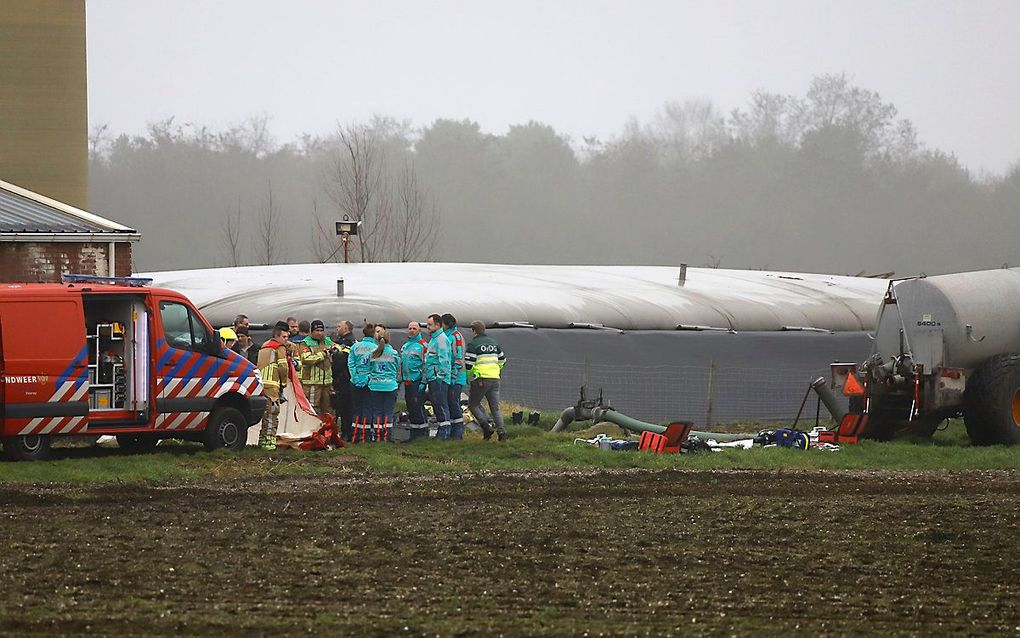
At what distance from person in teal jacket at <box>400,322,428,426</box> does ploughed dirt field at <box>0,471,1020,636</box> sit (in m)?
4.69

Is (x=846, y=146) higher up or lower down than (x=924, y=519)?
higher up

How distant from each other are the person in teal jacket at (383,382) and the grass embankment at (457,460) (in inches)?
23.4

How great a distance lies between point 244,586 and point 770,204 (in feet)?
235

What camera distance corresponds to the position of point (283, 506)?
45.1 ft

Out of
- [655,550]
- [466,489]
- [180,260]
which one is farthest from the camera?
[180,260]

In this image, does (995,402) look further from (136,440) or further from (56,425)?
(56,425)

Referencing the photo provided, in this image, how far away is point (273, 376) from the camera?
2006cm

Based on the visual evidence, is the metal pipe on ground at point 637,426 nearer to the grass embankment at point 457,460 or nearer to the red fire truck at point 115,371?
the grass embankment at point 457,460

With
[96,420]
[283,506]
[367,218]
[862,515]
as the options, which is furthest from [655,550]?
[367,218]

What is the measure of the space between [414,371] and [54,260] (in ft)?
31.0

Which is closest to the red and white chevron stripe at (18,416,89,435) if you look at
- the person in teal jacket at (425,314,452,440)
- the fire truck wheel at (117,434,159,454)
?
the fire truck wheel at (117,434,159,454)

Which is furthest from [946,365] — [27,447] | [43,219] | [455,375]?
[43,219]

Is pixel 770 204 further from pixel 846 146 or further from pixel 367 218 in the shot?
pixel 367 218

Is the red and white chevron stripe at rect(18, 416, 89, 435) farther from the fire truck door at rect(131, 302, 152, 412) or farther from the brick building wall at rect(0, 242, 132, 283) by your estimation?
the brick building wall at rect(0, 242, 132, 283)
